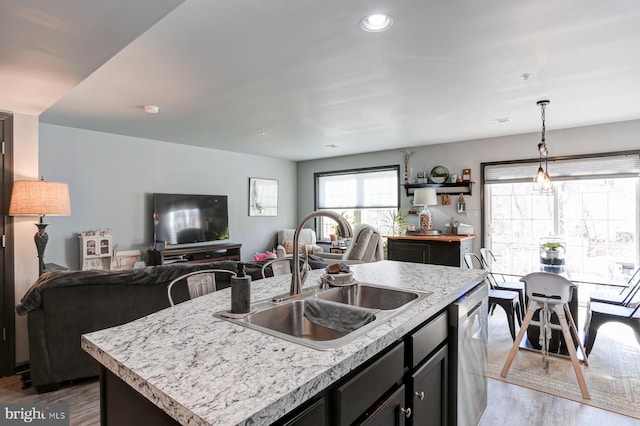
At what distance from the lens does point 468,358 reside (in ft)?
6.07

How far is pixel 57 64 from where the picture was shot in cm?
207

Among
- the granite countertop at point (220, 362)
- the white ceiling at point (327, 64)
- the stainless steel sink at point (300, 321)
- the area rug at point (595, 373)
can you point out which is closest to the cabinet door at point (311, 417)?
the granite countertop at point (220, 362)

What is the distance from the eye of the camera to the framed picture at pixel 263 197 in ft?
22.9

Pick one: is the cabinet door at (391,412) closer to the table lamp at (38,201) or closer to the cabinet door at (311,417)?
the cabinet door at (311,417)

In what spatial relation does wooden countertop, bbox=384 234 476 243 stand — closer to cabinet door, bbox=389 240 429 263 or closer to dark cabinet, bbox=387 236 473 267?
dark cabinet, bbox=387 236 473 267

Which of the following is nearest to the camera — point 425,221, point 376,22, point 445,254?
point 376,22

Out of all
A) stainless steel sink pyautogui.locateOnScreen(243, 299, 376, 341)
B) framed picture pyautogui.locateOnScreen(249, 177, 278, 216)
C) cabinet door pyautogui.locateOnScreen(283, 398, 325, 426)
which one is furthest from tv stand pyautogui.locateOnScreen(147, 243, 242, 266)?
cabinet door pyautogui.locateOnScreen(283, 398, 325, 426)

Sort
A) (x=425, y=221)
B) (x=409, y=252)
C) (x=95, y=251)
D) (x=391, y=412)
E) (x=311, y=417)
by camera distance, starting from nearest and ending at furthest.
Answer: (x=311, y=417) < (x=391, y=412) < (x=95, y=251) < (x=409, y=252) < (x=425, y=221)

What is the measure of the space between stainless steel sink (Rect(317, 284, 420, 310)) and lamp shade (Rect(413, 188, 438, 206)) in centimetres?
416

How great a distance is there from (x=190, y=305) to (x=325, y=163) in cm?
626

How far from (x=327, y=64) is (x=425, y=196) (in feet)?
11.7

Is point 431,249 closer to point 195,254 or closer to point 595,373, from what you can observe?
point 595,373

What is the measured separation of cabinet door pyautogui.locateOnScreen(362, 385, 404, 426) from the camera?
106 centimetres

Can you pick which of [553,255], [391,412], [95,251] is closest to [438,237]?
[553,255]
